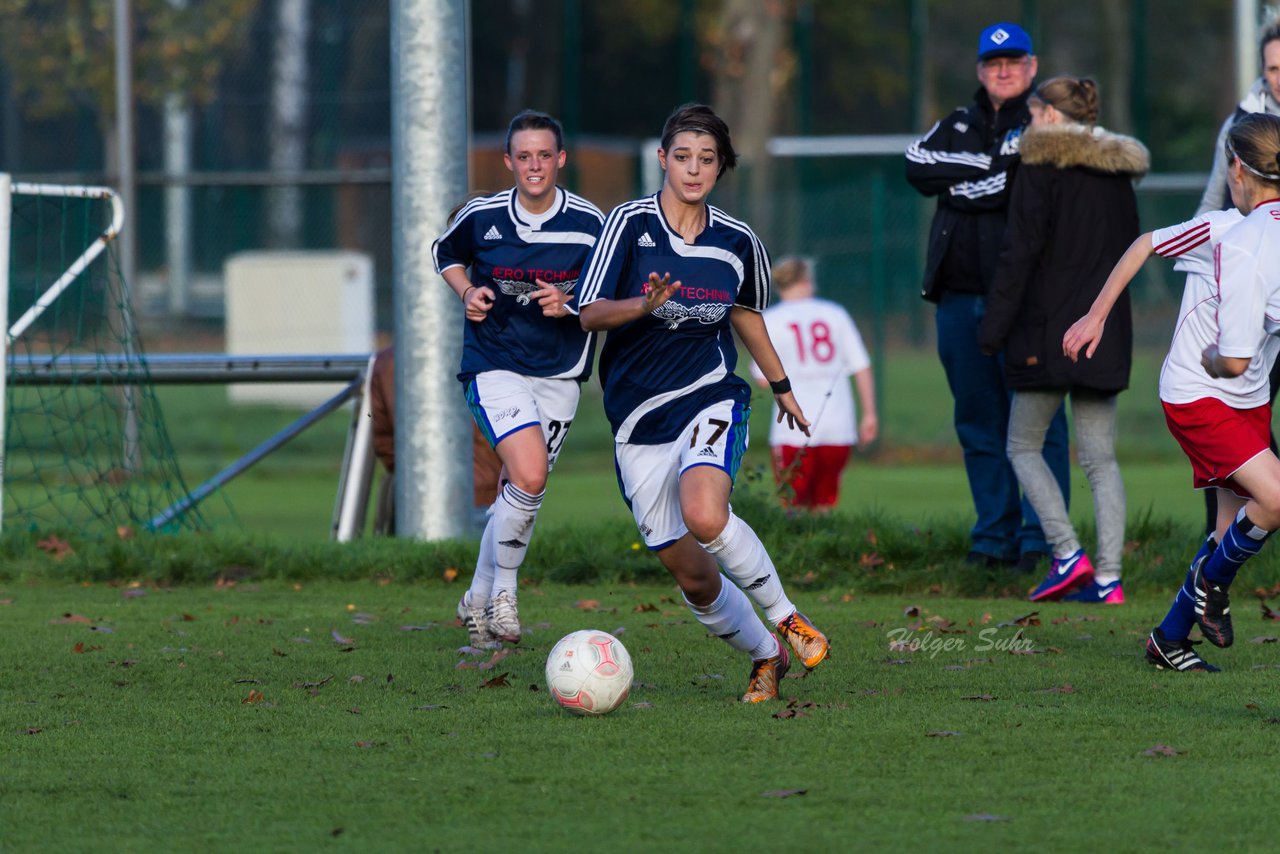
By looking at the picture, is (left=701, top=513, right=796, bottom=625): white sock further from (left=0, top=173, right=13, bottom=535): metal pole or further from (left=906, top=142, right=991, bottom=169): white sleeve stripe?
(left=0, top=173, right=13, bottom=535): metal pole

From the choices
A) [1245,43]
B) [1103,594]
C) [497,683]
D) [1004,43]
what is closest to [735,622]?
[497,683]

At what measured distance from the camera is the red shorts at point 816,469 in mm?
10383

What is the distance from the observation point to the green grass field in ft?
13.6

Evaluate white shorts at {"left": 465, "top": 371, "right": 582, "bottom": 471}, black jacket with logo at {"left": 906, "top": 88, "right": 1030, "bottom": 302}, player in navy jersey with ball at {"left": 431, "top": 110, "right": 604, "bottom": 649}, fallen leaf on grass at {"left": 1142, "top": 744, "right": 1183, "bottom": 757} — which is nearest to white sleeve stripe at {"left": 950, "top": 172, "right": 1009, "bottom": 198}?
black jacket with logo at {"left": 906, "top": 88, "right": 1030, "bottom": 302}

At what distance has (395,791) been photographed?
4.53 meters

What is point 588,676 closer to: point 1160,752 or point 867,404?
point 1160,752

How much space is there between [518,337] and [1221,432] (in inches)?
101

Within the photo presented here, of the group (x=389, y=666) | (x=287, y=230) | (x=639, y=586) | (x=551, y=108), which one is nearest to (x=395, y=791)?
(x=389, y=666)

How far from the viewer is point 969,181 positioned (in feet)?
27.0

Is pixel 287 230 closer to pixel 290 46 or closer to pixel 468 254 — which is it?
pixel 290 46

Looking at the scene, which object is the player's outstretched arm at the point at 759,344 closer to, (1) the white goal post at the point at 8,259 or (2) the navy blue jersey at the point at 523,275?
(2) the navy blue jersey at the point at 523,275

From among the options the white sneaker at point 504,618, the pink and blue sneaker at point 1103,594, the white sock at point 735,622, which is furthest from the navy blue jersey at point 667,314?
the pink and blue sneaker at point 1103,594

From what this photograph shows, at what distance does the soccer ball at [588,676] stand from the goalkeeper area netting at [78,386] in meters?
4.92

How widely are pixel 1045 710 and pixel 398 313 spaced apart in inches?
190
